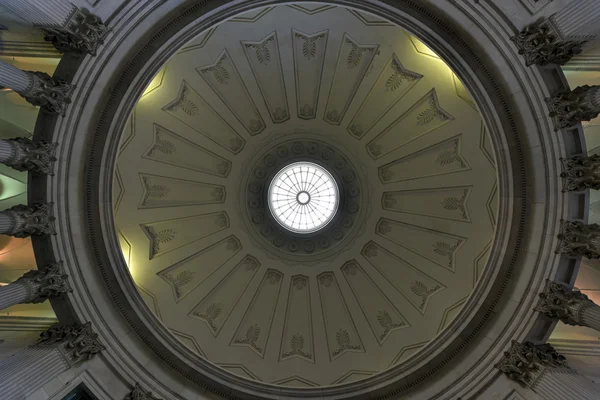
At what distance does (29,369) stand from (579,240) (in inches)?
574

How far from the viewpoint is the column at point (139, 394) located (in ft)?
38.1

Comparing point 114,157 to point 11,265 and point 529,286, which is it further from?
point 529,286

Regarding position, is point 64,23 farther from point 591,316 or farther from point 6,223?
point 591,316

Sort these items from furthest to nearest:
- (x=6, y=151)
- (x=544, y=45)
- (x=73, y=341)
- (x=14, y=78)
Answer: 1. (x=73, y=341)
2. (x=544, y=45)
3. (x=6, y=151)
4. (x=14, y=78)

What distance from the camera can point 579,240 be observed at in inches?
418

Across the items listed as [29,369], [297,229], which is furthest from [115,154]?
[297,229]

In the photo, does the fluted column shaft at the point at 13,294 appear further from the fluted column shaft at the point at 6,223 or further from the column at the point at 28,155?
the column at the point at 28,155

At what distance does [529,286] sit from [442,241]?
7.10 metres

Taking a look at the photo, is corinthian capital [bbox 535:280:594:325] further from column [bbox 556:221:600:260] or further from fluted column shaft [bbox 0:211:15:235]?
fluted column shaft [bbox 0:211:15:235]

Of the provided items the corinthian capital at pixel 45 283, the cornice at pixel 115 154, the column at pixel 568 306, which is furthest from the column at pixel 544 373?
the corinthian capital at pixel 45 283

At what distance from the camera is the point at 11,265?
13547 mm

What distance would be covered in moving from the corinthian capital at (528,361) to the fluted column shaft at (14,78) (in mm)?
14904

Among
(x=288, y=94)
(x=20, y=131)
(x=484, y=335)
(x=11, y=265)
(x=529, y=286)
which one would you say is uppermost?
(x=288, y=94)

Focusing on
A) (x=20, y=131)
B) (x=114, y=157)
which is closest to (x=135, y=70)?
(x=114, y=157)
